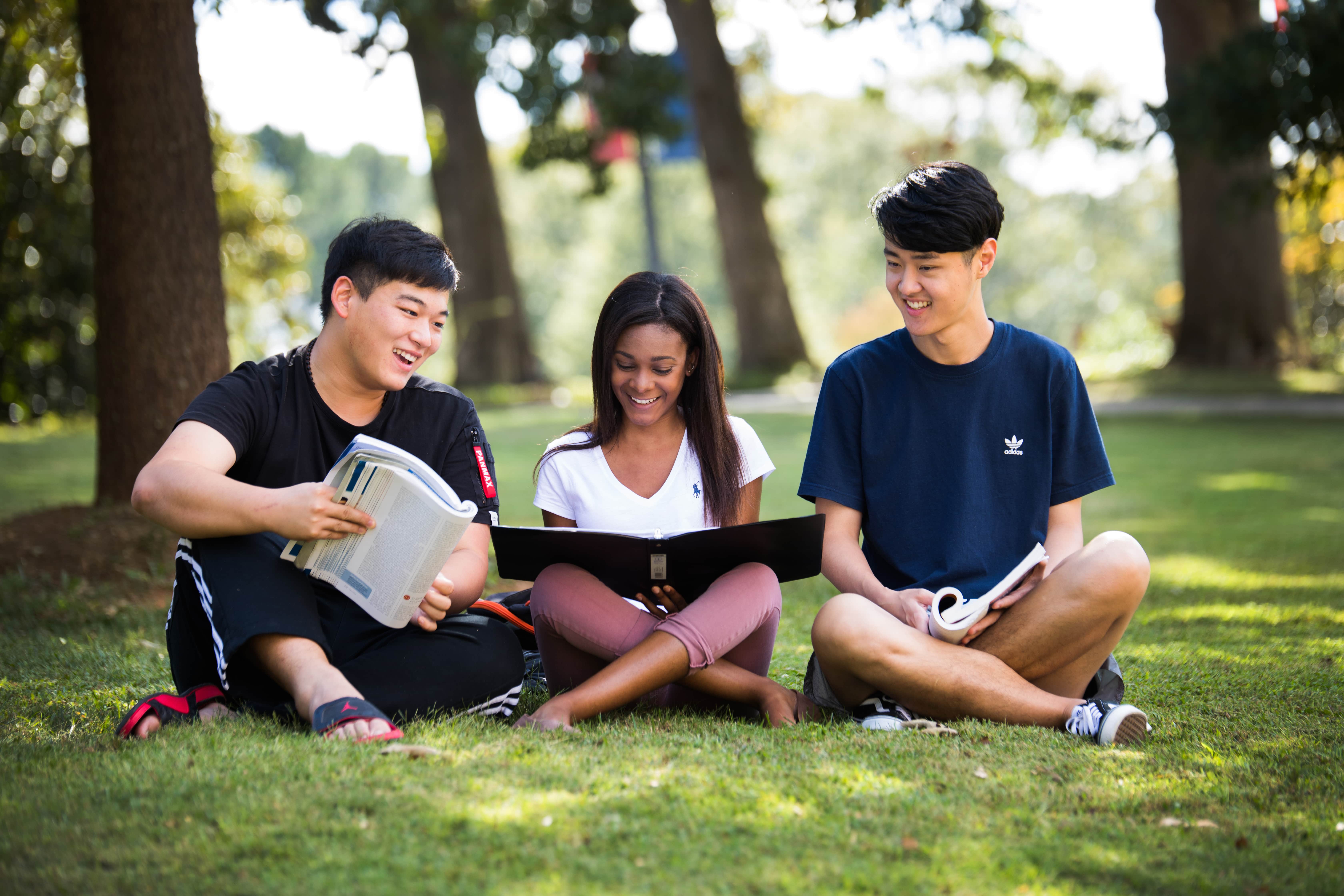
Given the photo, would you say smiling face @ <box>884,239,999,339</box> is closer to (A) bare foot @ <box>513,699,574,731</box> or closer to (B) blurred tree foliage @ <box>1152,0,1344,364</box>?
(A) bare foot @ <box>513,699,574,731</box>

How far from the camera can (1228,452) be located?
10.5 m

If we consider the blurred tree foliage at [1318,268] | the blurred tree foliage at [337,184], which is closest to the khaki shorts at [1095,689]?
the blurred tree foliage at [1318,268]

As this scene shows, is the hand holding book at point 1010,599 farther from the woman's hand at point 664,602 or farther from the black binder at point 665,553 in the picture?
the woman's hand at point 664,602

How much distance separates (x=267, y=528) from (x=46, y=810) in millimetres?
737

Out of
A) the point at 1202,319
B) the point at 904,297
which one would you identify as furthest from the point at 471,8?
the point at 904,297

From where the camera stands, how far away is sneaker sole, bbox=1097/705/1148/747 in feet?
8.96

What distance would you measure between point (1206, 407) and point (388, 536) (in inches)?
497

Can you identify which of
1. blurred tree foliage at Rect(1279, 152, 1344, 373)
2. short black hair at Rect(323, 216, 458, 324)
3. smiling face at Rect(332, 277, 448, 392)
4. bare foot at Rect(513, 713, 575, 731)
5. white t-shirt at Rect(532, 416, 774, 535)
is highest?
blurred tree foliage at Rect(1279, 152, 1344, 373)

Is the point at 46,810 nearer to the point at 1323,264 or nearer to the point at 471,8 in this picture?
the point at 471,8

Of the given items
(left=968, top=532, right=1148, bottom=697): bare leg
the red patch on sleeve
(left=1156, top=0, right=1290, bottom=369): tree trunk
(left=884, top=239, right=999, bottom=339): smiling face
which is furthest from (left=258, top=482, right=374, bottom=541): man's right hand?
(left=1156, top=0, right=1290, bottom=369): tree trunk

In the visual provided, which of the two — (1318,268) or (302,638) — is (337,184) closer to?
(1318,268)

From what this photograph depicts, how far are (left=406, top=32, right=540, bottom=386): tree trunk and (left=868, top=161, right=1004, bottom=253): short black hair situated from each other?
1598 centimetres

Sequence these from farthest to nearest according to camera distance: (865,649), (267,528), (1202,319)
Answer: (1202,319), (865,649), (267,528)

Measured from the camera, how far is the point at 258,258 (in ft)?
66.5
